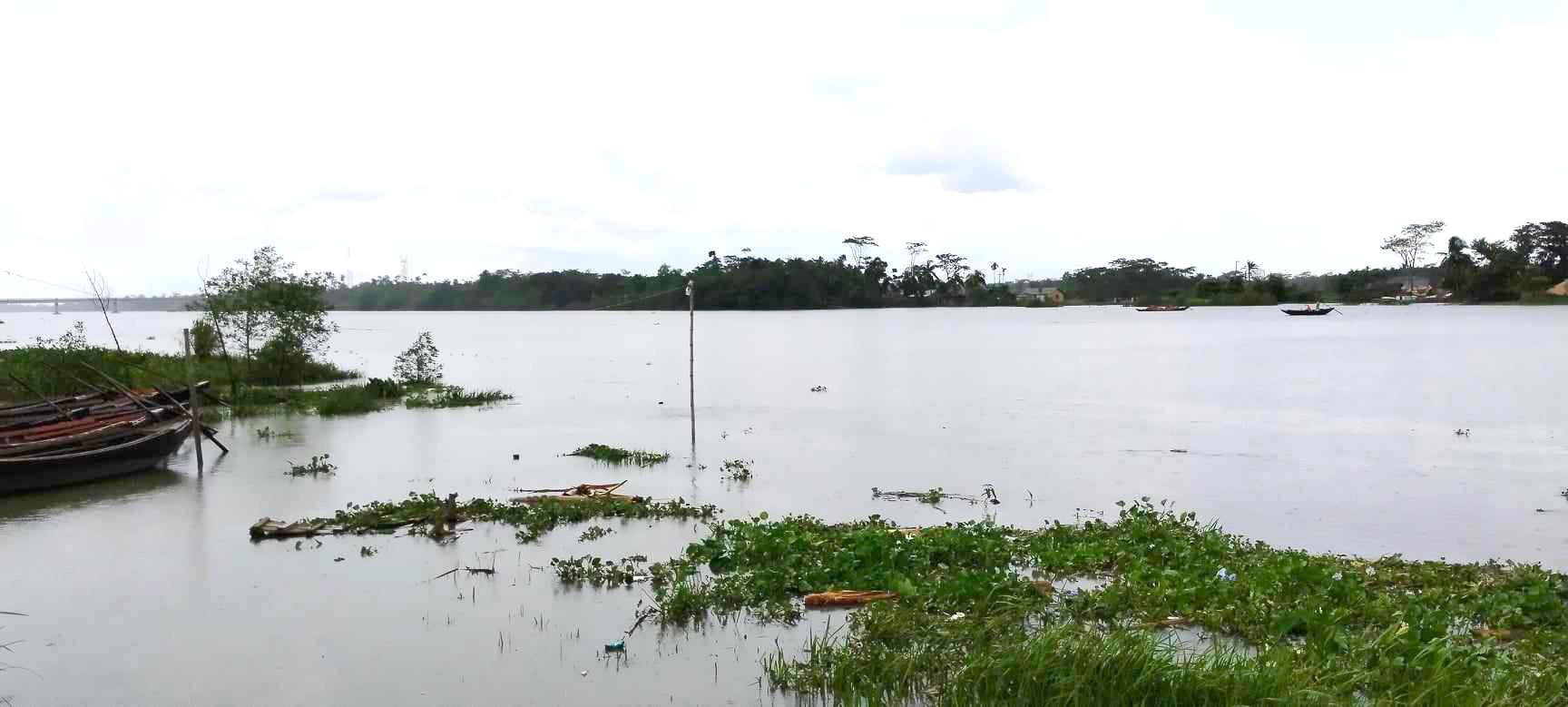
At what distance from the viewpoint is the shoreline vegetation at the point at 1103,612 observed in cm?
500

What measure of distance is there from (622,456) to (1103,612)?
927 centimetres

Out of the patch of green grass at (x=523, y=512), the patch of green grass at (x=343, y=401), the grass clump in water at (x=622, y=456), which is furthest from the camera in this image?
the patch of green grass at (x=343, y=401)

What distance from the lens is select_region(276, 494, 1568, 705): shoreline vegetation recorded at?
5004 mm

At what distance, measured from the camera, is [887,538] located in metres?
8.43

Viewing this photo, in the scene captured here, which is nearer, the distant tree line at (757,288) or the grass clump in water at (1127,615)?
Result: the grass clump in water at (1127,615)

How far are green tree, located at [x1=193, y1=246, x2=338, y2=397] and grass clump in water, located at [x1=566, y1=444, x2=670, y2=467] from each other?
1013 centimetres

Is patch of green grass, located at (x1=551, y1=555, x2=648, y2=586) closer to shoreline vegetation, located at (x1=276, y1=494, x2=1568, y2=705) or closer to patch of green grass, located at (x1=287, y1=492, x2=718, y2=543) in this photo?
shoreline vegetation, located at (x1=276, y1=494, x2=1568, y2=705)

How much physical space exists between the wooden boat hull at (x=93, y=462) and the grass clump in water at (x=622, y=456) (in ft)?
16.5

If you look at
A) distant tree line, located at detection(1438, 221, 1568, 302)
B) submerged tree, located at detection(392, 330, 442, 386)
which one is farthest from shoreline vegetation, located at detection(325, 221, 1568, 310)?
submerged tree, located at detection(392, 330, 442, 386)

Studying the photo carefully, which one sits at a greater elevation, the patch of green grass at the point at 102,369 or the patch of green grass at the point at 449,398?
the patch of green grass at the point at 102,369

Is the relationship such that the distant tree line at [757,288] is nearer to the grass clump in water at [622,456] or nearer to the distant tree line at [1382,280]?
the distant tree line at [1382,280]

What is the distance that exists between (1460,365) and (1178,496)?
24.9 m

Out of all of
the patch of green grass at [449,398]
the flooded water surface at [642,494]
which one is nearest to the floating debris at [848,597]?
the flooded water surface at [642,494]

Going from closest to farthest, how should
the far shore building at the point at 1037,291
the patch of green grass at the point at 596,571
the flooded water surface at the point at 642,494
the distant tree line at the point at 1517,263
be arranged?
the flooded water surface at the point at 642,494
the patch of green grass at the point at 596,571
the distant tree line at the point at 1517,263
the far shore building at the point at 1037,291
